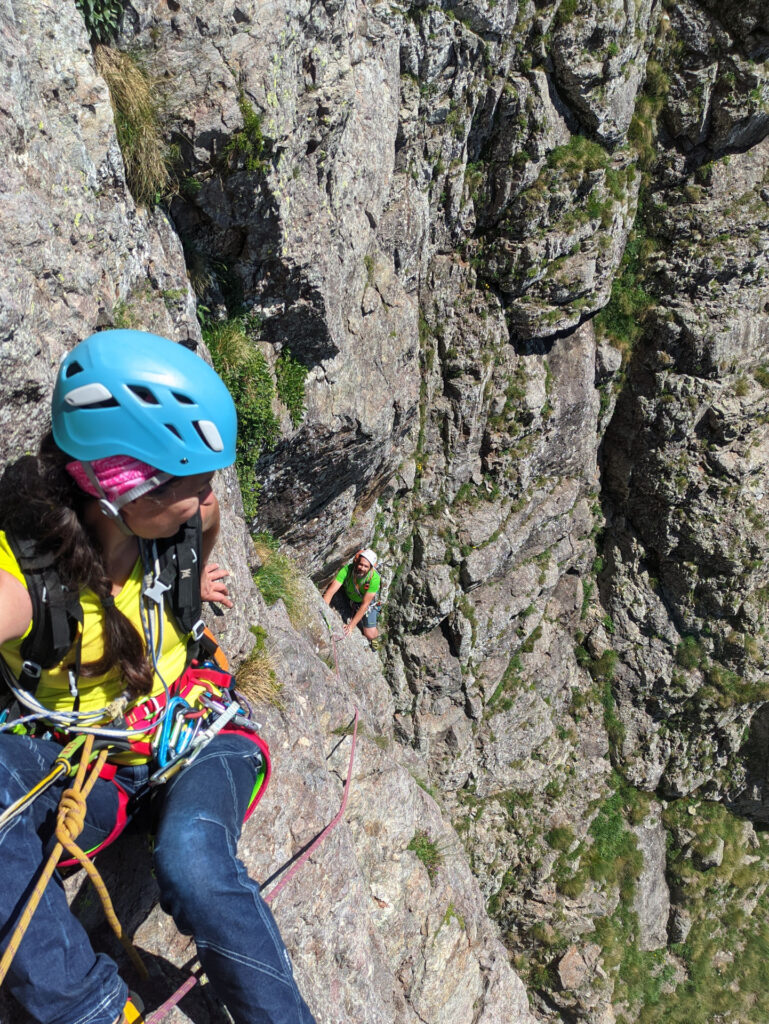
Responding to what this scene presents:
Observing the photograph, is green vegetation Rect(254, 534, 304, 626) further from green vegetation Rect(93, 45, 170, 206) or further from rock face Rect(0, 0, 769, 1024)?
green vegetation Rect(93, 45, 170, 206)

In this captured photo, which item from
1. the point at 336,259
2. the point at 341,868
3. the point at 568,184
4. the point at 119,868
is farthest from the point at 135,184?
the point at 568,184

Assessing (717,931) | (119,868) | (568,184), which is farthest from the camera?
(717,931)

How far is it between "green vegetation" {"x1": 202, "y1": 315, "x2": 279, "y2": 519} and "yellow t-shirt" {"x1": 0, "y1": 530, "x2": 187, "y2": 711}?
5.13 m

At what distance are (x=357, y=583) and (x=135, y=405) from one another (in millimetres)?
11101

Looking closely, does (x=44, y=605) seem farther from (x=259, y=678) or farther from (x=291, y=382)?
(x=291, y=382)

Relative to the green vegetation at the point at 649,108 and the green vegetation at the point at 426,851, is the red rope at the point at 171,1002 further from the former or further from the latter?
the green vegetation at the point at 649,108

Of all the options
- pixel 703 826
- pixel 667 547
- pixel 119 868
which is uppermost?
pixel 119 868

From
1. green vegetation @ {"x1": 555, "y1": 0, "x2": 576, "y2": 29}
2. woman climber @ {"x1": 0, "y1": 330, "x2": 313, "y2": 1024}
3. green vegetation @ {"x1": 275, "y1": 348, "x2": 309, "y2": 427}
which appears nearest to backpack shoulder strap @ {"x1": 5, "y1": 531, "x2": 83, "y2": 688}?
woman climber @ {"x1": 0, "y1": 330, "x2": 313, "y2": 1024}

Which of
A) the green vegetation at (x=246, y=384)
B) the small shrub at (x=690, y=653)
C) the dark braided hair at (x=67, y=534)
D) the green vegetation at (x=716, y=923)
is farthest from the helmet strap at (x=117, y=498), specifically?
the green vegetation at (x=716, y=923)

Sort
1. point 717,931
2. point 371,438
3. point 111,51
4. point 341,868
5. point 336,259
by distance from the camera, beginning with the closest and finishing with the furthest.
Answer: point 341,868 < point 111,51 < point 336,259 < point 371,438 < point 717,931

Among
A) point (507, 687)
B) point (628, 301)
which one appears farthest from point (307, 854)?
point (628, 301)

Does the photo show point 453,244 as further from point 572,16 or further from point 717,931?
point 717,931

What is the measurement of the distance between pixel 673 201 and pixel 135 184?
1635 centimetres

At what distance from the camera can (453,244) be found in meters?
15.0
